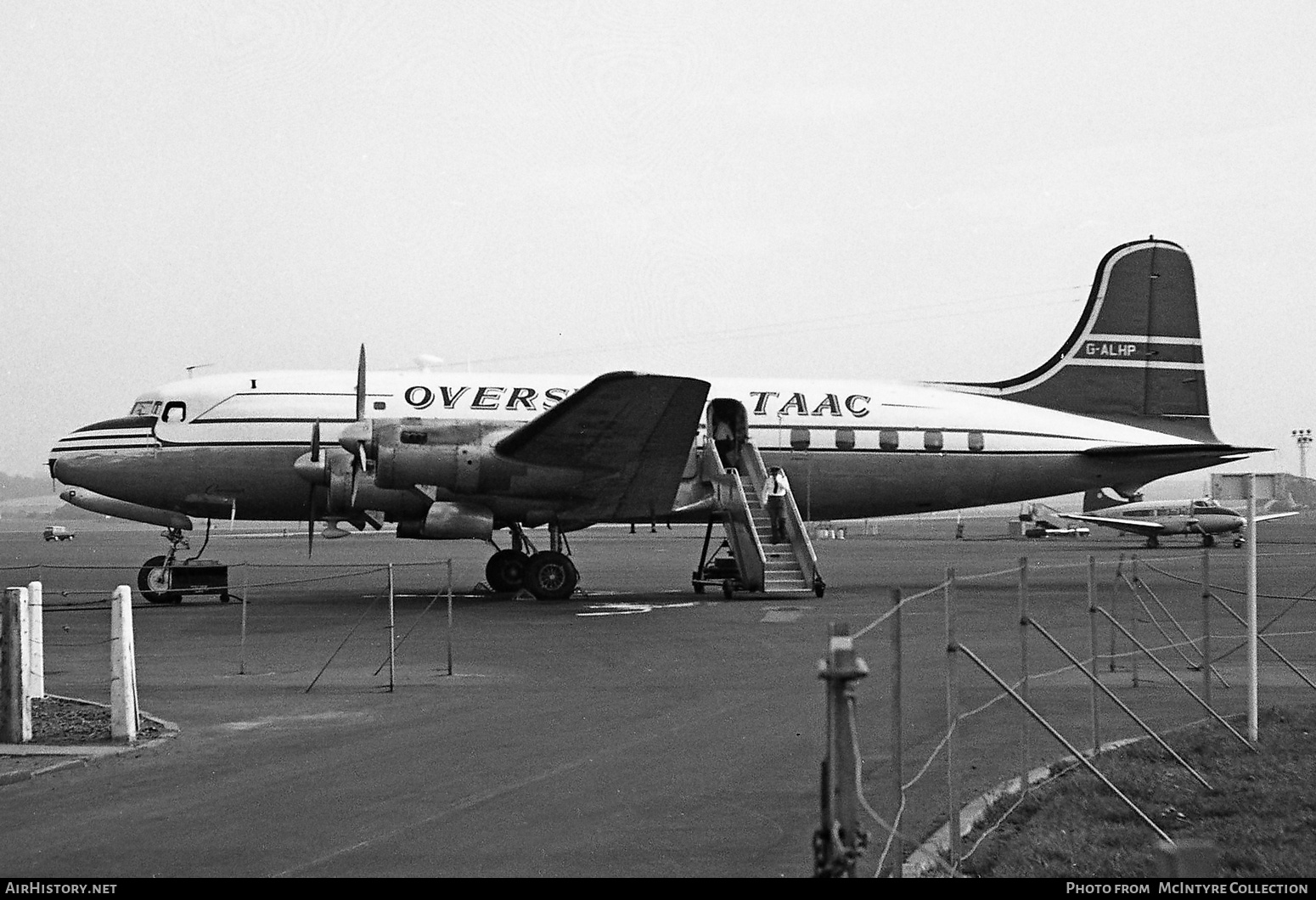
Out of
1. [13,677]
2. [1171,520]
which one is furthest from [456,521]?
[1171,520]

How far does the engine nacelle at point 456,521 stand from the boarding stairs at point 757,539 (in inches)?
179

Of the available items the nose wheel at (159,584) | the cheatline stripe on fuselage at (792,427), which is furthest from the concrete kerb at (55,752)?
the nose wheel at (159,584)

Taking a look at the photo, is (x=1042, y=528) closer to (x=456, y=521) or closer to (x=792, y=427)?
(x=792, y=427)

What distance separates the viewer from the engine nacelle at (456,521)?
22.5 metres

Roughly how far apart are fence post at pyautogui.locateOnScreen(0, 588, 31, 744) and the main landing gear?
13173 mm

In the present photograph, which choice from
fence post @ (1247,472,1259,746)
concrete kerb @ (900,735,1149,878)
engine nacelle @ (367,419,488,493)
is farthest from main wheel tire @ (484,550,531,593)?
fence post @ (1247,472,1259,746)

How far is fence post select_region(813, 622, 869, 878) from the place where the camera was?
413 centimetres

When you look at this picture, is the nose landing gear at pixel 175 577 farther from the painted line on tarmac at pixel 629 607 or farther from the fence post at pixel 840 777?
the fence post at pixel 840 777

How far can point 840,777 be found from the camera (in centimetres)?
433

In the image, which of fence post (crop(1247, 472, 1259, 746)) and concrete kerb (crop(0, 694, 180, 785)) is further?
fence post (crop(1247, 472, 1259, 746))

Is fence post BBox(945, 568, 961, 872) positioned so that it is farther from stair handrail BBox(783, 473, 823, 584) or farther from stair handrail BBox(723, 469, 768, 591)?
stair handrail BBox(723, 469, 768, 591)

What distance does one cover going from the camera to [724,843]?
6914 mm
